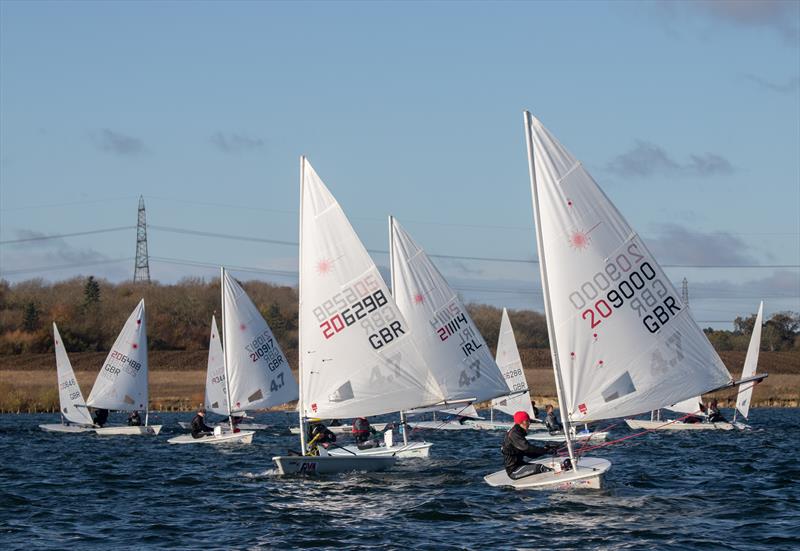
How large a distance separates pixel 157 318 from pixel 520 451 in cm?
8454

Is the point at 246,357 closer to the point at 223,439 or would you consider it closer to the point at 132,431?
the point at 223,439

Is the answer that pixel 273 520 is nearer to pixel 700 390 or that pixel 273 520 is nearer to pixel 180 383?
pixel 700 390

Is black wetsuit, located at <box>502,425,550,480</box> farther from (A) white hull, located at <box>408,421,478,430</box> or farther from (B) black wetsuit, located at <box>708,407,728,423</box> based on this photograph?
(B) black wetsuit, located at <box>708,407,728,423</box>

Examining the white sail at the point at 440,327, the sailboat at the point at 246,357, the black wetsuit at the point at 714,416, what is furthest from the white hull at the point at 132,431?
the black wetsuit at the point at 714,416

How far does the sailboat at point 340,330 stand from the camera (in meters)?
26.2

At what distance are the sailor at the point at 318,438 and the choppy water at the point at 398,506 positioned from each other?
1.32 metres

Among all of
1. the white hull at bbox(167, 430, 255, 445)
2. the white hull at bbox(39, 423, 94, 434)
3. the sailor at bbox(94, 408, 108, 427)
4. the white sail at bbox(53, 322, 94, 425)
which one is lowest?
the white hull at bbox(167, 430, 255, 445)

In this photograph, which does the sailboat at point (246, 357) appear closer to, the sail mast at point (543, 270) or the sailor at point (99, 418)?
the sailor at point (99, 418)

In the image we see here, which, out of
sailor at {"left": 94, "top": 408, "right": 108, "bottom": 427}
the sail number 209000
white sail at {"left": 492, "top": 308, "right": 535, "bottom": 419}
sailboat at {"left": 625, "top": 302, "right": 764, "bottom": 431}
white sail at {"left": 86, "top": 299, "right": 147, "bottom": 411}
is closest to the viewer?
the sail number 209000

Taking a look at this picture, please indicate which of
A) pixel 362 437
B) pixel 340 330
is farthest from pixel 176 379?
pixel 340 330

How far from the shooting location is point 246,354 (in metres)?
42.2

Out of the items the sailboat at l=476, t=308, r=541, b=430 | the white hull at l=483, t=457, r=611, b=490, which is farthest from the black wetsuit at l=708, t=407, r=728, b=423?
the white hull at l=483, t=457, r=611, b=490

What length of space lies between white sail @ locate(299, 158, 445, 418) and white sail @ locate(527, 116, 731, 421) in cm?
588

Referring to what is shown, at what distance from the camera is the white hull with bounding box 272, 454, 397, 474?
25.6 m
